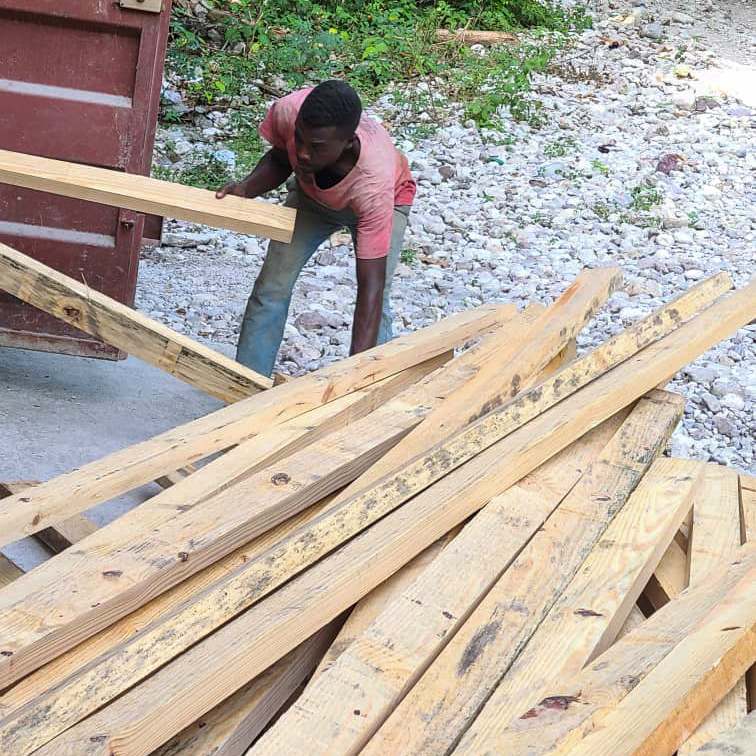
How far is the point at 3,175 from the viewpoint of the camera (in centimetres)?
335

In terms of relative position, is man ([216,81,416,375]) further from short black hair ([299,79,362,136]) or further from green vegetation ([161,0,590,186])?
green vegetation ([161,0,590,186])

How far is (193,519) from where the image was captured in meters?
2.29

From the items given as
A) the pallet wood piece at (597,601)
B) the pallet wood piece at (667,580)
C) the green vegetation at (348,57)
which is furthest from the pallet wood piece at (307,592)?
the green vegetation at (348,57)

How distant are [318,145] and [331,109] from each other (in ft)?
0.42

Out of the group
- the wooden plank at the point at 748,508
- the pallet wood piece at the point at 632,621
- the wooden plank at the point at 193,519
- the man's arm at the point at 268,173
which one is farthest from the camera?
the man's arm at the point at 268,173

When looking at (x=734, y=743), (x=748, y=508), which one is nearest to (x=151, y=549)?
(x=734, y=743)

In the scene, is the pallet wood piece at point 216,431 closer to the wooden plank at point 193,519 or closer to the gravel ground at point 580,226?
the wooden plank at point 193,519

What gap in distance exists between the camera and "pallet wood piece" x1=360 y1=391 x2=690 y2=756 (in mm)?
1765

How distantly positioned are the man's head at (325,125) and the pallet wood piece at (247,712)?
1.97 meters

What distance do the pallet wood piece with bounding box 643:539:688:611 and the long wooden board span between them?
0.18 ft

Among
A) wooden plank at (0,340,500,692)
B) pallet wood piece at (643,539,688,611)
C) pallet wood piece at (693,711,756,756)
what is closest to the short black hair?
wooden plank at (0,340,500,692)

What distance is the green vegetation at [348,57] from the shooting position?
8766 mm

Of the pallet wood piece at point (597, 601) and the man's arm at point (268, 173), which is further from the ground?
the man's arm at point (268, 173)

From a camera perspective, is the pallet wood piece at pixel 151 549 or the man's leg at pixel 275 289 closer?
the pallet wood piece at pixel 151 549
